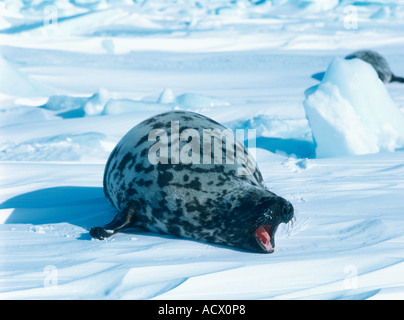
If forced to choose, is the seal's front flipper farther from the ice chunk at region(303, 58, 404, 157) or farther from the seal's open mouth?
the ice chunk at region(303, 58, 404, 157)

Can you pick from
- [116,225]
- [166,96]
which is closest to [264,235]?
[116,225]

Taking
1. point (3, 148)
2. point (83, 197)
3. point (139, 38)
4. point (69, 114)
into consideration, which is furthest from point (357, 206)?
point (139, 38)

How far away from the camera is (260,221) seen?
2510 mm

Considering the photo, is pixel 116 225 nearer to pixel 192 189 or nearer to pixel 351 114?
pixel 192 189

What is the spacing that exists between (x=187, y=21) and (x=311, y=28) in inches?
149

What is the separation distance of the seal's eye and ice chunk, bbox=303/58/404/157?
2.13 meters

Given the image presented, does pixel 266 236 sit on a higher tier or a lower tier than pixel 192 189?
lower

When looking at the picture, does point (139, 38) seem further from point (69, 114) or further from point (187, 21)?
point (69, 114)

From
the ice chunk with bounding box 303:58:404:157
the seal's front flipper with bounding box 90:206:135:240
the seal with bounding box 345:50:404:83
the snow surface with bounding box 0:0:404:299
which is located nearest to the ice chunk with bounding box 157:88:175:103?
the snow surface with bounding box 0:0:404:299

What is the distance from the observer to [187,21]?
63.1 feet

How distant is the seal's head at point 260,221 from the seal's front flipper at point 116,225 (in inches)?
18.0

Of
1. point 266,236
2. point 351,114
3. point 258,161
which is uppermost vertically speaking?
point 351,114

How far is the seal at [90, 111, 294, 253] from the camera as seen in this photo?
2588 millimetres

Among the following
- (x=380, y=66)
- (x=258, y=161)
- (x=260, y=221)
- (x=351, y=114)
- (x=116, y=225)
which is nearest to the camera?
(x=260, y=221)
